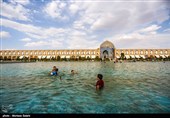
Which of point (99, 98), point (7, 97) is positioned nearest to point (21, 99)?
point (7, 97)

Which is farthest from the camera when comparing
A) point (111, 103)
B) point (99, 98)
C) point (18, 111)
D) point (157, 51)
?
point (157, 51)

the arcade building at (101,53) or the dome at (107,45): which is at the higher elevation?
the dome at (107,45)

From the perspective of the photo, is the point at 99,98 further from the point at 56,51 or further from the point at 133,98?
the point at 56,51

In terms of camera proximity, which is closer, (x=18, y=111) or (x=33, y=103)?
(x=18, y=111)

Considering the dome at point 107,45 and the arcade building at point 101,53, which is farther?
the dome at point 107,45

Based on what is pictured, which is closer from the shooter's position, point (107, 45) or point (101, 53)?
point (107, 45)

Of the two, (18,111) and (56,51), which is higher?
(56,51)

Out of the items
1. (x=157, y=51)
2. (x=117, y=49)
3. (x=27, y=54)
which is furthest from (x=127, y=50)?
(x=27, y=54)

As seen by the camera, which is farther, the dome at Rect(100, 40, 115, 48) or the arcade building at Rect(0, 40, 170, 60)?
the dome at Rect(100, 40, 115, 48)

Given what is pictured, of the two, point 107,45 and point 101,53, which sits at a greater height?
point 107,45

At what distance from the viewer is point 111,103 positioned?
7305 mm

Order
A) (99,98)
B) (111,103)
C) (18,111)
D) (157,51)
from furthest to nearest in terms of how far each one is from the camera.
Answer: (157,51)
(99,98)
(111,103)
(18,111)

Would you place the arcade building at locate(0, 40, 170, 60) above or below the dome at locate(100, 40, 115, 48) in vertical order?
below

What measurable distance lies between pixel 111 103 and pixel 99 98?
38.9 inches
